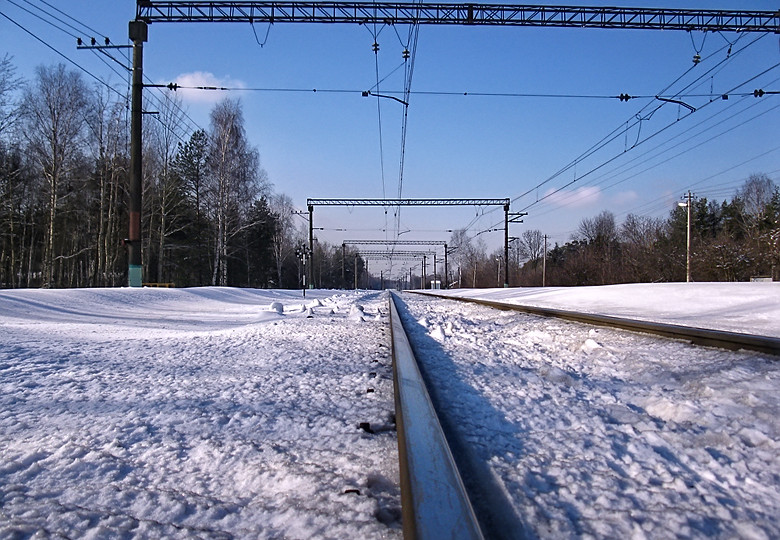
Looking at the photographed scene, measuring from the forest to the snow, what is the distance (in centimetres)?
1465

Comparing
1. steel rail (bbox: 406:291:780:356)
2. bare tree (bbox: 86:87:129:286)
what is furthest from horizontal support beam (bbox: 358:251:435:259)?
steel rail (bbox: 406:291:780:356)

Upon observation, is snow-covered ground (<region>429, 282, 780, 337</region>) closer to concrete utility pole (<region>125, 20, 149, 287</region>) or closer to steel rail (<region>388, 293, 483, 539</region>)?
steel rail (<region>388, 293, 483, 539</region>)

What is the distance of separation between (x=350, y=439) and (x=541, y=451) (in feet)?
3.08

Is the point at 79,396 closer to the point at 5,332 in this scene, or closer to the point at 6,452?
the point at 6,452

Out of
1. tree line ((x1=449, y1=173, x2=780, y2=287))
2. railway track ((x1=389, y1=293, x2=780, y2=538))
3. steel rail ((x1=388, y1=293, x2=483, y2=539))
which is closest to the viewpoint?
steel rail ((x1=388, y1=293, x2=483, y2=539))

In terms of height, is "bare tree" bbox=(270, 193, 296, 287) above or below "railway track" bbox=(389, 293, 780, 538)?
above

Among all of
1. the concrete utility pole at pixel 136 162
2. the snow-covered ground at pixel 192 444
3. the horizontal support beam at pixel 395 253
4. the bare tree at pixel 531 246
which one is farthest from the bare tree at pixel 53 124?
the bare tree at pixel 531 246

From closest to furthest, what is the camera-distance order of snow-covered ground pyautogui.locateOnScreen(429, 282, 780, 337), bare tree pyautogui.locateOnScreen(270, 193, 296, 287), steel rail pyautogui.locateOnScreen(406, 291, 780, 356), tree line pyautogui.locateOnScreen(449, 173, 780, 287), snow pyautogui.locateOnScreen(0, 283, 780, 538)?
snow pyautogui.locateOnScreen(0, 283, 780, 538), steel rail pyautogui.locateOnScreen(406, 291, 780, 356), snow-covered ground pyautogui.locateOnScreen(429, 282, 780, 337), tree line pyautogui.locateOnScreen(449, 173, 780, 287), bare tree pyautogui.locateOnScreen(270, 193, 296, 287)

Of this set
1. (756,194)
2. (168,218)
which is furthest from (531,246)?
(168,218)

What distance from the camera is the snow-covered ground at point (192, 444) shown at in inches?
58.7

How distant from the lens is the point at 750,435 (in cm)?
206

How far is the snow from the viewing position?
1476 millimetres

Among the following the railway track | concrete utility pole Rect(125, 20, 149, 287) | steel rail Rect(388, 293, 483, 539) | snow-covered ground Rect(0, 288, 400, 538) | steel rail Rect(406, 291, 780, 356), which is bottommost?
snow-covered ground Rect(0, 288, 400, 538)

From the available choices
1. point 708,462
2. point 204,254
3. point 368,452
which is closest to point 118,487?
point 368,452
